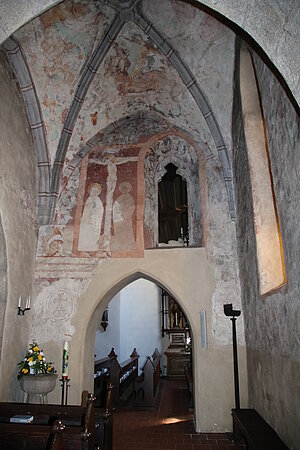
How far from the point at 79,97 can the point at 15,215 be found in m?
3.04

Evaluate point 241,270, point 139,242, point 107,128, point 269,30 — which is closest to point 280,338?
point 241,270

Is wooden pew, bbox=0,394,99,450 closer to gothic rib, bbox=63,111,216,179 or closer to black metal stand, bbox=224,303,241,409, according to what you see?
black metal stand, bbox=224,303,241,409

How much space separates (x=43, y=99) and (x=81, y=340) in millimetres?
5237

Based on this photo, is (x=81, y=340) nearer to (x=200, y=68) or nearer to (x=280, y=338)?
(x=280, y=338)

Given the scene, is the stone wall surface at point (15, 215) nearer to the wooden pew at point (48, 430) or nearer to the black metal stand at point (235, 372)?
the wooden pew at point (48, 430)

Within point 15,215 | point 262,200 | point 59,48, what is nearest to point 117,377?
point 15,215

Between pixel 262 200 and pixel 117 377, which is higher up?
pixel 262 200

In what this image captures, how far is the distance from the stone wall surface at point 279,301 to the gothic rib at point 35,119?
14.5 ft

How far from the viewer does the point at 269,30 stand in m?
2.87

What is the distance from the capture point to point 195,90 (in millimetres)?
8133

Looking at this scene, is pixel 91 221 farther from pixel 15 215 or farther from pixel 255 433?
pixel 255 433

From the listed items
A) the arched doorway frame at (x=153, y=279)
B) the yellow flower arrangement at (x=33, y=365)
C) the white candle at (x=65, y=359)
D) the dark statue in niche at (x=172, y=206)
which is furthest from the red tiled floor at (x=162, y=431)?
the dark statue in niche at (x=172, y=206)

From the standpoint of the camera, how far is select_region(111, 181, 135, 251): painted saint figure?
8594 mm

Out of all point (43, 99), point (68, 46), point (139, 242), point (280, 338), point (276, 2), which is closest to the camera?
point (276, 2)
